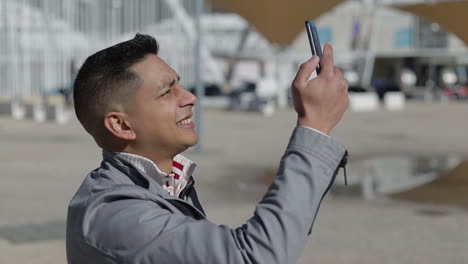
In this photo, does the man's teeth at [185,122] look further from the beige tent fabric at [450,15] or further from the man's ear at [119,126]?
the beige tent fabric at [450,15]

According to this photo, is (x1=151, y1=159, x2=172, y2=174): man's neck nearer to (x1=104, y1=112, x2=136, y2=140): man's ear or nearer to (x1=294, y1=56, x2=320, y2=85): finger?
(x1=104, y1=112, x2=136, y2=140): man's ear

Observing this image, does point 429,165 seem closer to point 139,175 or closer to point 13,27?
point 139,175

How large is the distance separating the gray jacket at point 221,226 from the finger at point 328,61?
12 cm

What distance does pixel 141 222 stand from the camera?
1465mm

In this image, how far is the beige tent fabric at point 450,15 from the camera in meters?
10.5

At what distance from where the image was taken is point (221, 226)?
147 cm

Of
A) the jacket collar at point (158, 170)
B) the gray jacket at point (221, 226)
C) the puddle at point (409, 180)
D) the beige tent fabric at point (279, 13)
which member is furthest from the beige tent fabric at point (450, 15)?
the gray jacket at point (221, 226)

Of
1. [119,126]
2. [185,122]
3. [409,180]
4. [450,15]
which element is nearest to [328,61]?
[185,122]

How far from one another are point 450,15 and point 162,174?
31.8 ft

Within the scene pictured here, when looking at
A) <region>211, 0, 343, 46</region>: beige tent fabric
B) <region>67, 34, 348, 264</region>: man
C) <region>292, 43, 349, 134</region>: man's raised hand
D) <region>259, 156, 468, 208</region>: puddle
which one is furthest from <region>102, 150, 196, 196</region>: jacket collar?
<region>211, 0, 343, 46</region>: beige tent fabric

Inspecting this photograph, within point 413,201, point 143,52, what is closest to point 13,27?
point 413,201

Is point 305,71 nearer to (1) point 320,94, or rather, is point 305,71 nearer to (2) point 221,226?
(1) point 320,94

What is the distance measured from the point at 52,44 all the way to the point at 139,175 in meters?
34.8

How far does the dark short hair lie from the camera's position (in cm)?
165
